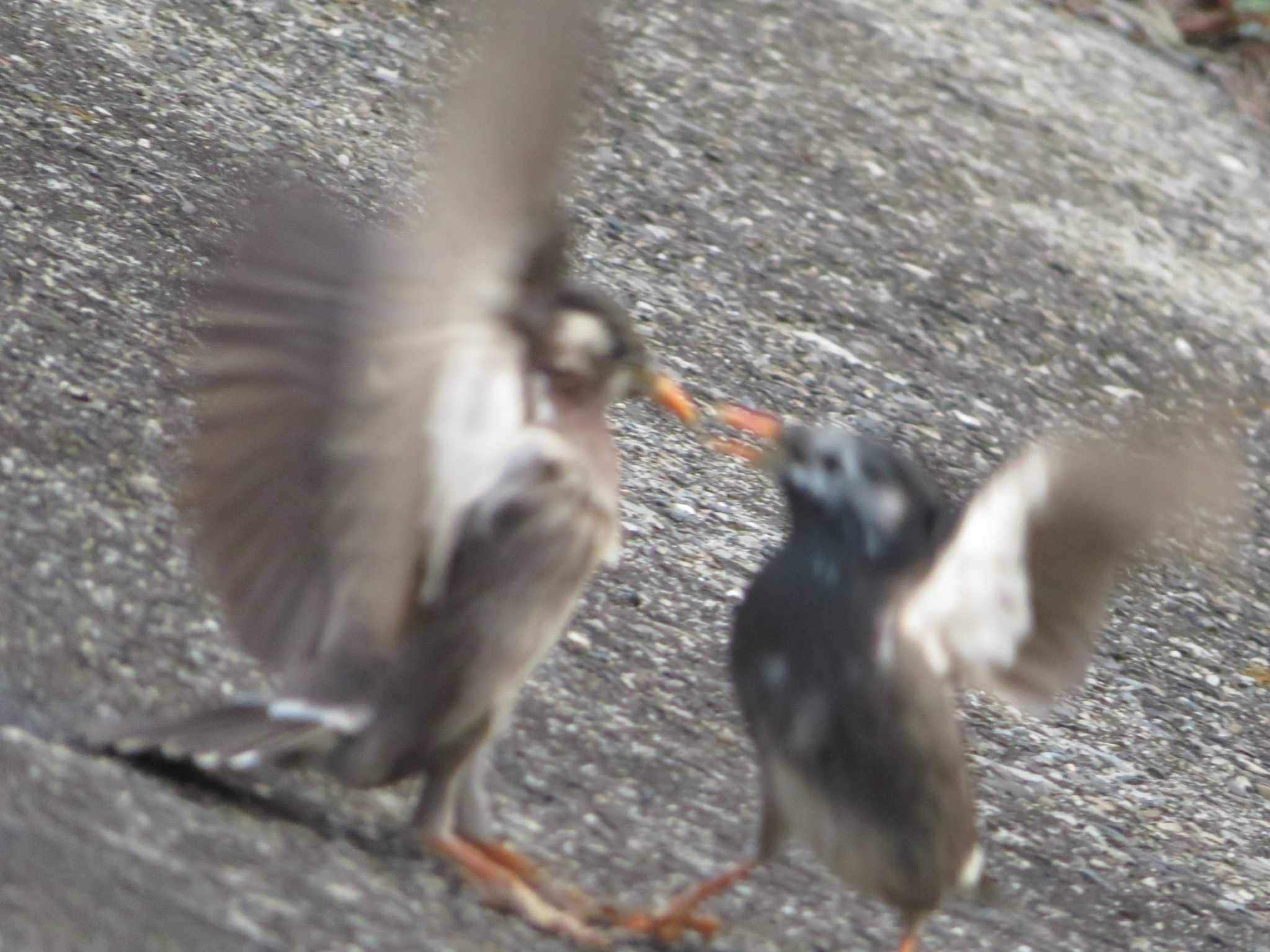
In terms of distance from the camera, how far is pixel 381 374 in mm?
2914

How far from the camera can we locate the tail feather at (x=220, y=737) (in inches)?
118

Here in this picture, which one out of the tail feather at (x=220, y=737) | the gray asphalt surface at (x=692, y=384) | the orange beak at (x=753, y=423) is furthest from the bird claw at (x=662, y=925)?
the orange beak at (x=753, y=423)

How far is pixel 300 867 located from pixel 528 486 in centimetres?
61

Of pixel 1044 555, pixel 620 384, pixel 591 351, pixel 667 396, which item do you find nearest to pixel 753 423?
pixel 667 396

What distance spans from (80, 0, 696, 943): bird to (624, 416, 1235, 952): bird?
31 centimetres

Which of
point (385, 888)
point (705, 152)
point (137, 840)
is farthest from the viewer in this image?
point (705, 152)

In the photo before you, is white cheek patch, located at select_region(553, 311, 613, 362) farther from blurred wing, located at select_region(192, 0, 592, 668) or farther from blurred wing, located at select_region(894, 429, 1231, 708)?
blurred wing, located at select_region(894, 429, 1231, 708)

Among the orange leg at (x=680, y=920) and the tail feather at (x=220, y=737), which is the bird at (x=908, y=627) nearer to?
the orange leg at (x=680, y=920)

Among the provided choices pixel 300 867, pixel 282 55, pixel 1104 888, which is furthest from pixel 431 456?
pixel 282 55

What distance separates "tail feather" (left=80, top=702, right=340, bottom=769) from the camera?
2992 mm

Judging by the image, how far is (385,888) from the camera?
9.82 feet

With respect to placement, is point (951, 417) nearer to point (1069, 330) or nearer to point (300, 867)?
point (1069, 330)

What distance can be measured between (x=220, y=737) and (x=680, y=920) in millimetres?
707

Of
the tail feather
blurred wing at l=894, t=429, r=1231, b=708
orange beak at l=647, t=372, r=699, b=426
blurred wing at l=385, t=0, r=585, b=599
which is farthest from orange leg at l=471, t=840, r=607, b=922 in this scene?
orange beak at l=647, t=372, r=699, b=426
